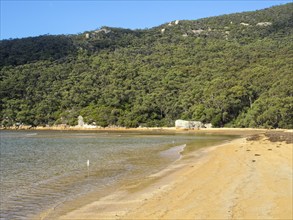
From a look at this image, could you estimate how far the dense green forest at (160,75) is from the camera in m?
93.1

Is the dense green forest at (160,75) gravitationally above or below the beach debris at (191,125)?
above

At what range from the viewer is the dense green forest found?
9306 cm

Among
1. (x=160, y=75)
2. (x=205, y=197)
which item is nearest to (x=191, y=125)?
(x=160, y=75)

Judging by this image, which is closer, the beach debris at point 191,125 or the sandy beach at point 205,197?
the sandy beach at point 205,197

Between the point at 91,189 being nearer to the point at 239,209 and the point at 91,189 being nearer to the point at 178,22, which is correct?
the point at 239,209

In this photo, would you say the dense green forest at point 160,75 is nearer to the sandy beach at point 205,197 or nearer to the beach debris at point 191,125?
the beach debris at point 191,125

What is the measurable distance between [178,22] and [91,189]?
181m

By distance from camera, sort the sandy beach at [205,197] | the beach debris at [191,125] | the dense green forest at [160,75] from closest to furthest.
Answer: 1. the sandy beach at [205,197]
2. the beach debris at [191,125]
3. the dense green forest at [160,75]

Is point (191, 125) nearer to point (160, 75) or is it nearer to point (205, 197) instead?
point (160, 75)

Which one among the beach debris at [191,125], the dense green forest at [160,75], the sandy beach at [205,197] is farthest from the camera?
the dense green forest at [160,75]

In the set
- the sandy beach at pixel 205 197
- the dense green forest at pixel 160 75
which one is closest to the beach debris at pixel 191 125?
the dense green forest at pixel 160 75

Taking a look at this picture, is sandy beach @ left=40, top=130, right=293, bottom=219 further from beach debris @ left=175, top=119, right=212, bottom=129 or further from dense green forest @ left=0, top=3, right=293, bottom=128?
beach debris @ left=175, top=119, right=212, bottom=129

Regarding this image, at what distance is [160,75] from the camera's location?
125 metres

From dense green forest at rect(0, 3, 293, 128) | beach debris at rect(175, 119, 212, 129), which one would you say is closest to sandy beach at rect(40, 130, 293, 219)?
dense green forest at rect(0, 3, 293, 128)
